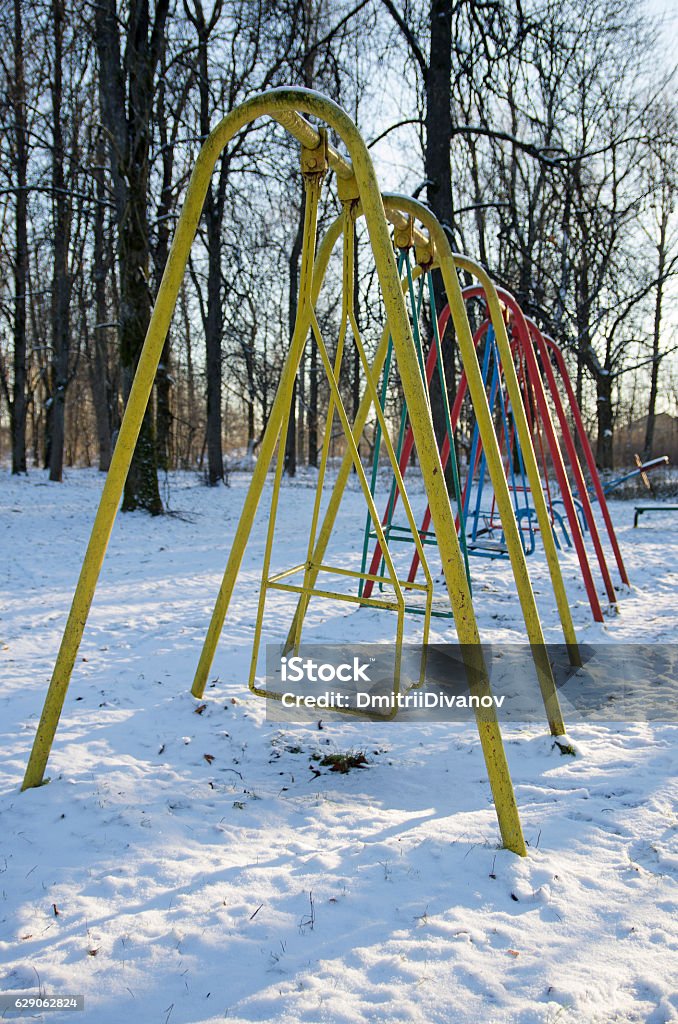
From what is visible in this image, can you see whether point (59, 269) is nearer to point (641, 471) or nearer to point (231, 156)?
point (231, 156)

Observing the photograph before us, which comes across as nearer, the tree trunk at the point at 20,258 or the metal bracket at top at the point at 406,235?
the metal bracket at top at the point at 406,235

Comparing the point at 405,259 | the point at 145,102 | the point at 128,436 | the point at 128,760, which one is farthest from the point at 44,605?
the point at 145,102

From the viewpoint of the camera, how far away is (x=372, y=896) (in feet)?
6.09

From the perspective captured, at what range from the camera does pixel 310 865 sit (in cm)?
202

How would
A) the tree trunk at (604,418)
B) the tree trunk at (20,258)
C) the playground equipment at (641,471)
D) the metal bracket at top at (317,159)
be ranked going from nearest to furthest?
the metal bracket at top at (317,159), the playground equipment at (641,471), the tree trunk at (20,258), the tree trunk at (604,418)

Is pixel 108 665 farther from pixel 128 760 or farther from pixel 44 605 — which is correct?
pixel 44 605

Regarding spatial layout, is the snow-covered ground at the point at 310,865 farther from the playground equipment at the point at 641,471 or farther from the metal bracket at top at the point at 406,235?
the playground equipment at the point at 641,471

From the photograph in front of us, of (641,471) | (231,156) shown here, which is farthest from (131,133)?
(641,471)

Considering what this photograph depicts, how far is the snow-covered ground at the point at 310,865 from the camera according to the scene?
152 centimetres

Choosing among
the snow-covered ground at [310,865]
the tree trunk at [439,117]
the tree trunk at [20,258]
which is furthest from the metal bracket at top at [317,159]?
the tree trunk at [20,258]

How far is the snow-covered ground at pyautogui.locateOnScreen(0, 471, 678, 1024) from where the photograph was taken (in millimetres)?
1522

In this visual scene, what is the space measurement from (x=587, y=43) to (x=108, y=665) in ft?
31.5


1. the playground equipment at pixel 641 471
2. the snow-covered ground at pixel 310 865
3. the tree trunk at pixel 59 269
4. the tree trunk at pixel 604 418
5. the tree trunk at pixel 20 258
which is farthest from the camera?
the tree trunk at pixel 604 418

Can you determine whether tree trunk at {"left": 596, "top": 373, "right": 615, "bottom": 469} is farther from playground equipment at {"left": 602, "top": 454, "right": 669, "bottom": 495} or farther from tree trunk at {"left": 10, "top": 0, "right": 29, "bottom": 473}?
tree trunk at {"left": 10, "top": 0, "right": 29, "bottom": 473}
